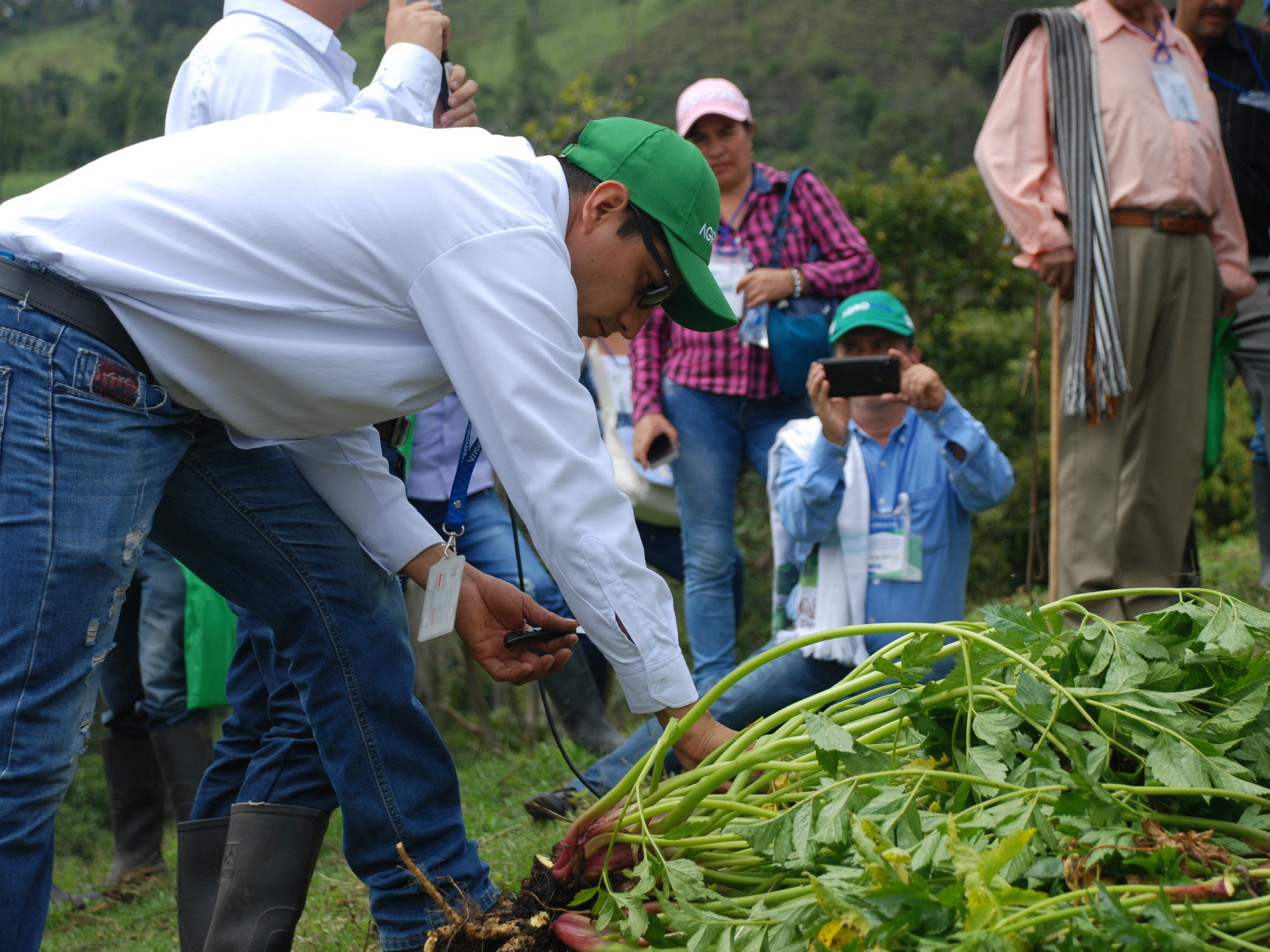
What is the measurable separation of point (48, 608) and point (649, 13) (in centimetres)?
6058

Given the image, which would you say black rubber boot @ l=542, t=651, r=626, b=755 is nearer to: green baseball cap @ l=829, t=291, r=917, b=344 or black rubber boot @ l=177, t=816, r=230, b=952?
green baseball cap @ l=829, t=291, r=917, b=344

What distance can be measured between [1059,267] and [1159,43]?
0.88 meters

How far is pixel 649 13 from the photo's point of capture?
189ft

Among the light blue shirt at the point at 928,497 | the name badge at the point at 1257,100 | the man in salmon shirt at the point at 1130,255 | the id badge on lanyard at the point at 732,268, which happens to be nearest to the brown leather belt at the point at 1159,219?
the man in salmon shirt at the point at 1130,255

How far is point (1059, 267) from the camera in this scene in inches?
155

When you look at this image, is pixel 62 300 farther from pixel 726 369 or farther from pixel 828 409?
pixel 726 369

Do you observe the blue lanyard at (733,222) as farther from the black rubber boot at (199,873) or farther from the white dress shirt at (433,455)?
the black rubber boot at (199,873)

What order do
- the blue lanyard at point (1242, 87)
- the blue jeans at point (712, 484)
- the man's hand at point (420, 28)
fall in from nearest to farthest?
the man's hand at point (420, 28)
the blue jeans at point (712, 484)
the blue lanyard at point (1242, 87)

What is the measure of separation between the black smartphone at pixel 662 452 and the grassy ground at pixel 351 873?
3.54 feet

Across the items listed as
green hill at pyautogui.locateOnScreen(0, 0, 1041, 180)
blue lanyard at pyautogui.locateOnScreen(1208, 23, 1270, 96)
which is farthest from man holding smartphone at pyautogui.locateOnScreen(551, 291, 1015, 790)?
green hill at pyautogui.locateOnScreen(0, 0, 1041, 180)

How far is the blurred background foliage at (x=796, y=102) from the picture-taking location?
10531 mm

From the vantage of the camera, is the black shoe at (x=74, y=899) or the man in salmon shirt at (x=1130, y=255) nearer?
the black shoe at (x=74, y=899)

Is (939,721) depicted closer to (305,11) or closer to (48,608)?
(48,608)

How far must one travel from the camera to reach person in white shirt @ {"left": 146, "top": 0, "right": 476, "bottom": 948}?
2223 mm
